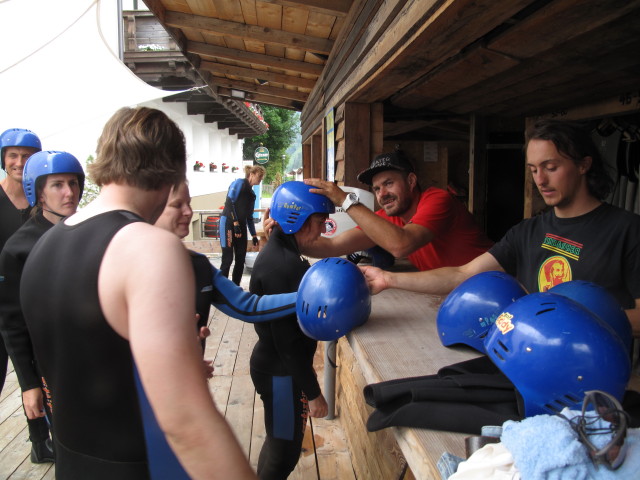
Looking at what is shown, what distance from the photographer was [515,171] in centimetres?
595

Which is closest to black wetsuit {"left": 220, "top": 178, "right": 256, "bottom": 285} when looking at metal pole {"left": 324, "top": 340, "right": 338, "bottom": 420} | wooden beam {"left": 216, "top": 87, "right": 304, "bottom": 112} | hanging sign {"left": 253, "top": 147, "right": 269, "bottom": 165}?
wooden beam {"left": 216, "top": 87, "right": 304, "bottom": 112}

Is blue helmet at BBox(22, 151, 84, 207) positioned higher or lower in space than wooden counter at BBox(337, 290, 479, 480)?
higher

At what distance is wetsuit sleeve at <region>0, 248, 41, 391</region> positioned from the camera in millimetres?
2625

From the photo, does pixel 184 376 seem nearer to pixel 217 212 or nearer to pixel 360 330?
pixel 360 330

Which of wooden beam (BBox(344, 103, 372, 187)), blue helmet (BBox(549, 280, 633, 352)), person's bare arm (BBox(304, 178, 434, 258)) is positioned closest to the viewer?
blue helmet (BBox(549, 280, 633, 352))

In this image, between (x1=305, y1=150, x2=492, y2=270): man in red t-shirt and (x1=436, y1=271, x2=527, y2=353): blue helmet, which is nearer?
(x1=436, y1=271, x2=527, y2=353): blue helmet

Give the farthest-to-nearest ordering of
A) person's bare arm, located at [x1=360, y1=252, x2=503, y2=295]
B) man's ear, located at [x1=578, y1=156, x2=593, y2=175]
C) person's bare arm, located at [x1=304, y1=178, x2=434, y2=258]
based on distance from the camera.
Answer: person's bare arm, located at [x1=304, y1=178, x2=434, y2=258] → person's bare arm, located at [x1=360, y1=252, x2=503, y2=295] → man's ear, located at [x1=578, y1=156, x2=593, y2=175]

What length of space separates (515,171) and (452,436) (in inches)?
213

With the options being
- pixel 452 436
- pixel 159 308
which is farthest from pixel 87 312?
pixel 452 436

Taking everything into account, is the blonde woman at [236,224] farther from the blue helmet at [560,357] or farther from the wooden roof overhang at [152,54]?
the blue helmet at [560,357]

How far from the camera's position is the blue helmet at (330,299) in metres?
2.09

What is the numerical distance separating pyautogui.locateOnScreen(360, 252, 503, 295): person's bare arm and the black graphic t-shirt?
0.21m

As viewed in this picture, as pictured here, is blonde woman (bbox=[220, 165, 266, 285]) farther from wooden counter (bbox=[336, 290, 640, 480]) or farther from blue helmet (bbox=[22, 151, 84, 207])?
blue helmet (bbox=[22, 151, 84, 207])

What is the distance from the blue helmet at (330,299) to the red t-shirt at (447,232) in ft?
3.59
